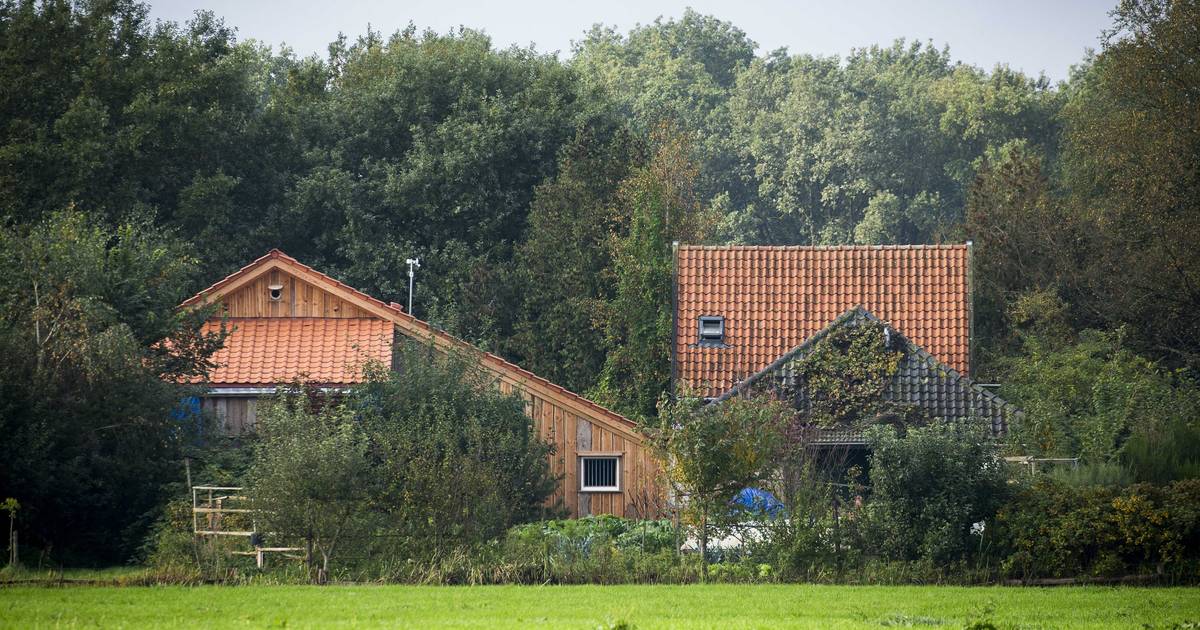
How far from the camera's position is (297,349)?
3456 centimetres

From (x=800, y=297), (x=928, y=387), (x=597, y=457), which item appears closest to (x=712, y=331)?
(x=800, y=297)

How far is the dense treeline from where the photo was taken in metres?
39.1

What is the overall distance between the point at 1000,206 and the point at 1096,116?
5156 millimetres

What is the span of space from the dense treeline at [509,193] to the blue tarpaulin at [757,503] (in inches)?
243

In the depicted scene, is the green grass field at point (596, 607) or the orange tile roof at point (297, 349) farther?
the orange tile roof at point (297, 349)

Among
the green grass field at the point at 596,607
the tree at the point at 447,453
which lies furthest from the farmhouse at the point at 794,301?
the green grass field at the point at 596,607

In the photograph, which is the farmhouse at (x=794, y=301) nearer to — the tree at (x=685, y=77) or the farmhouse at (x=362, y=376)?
the farmhouse at (x=362, y=376)

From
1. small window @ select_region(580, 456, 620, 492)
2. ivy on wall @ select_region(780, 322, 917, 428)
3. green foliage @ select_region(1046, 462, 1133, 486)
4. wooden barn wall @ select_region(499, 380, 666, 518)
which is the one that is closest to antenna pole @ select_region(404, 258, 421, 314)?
wooden barn wall @ select_region(499, 380, 666, 518)

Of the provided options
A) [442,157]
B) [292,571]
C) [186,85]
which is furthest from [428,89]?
[292,571]

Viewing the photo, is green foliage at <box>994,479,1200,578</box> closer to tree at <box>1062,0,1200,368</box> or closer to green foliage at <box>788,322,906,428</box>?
green foliage at <box>788,322,906,428</box>

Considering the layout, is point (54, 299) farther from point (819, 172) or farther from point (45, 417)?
point (819, 172)

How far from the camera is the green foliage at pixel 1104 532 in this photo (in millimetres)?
A: 22922

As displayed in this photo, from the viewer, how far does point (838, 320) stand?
111ft

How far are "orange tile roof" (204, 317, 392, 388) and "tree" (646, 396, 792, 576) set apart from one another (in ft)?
31.1
